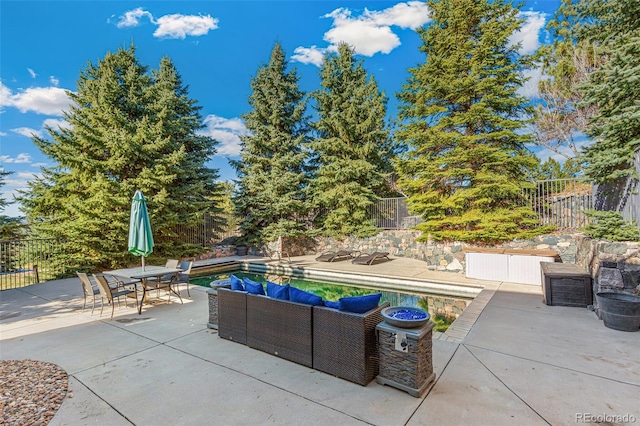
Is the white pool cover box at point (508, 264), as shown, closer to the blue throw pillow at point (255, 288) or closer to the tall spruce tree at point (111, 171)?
the blue throw pillow at point (255, 288)

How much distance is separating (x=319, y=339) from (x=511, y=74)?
33.2 ft

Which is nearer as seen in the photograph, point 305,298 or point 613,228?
point 305,298

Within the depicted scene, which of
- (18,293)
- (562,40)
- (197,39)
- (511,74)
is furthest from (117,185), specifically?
(562,40)

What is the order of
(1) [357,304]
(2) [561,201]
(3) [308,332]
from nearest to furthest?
(1) [357,304], (3) [308,332], (2) [561,201]

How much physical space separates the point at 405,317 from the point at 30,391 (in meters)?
3.63

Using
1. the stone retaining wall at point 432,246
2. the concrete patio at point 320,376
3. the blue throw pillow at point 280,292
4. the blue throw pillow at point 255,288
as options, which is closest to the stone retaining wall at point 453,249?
the stone retaining wall at point 432,246

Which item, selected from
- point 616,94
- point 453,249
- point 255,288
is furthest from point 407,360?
point 453,249

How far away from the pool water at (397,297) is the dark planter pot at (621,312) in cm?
215

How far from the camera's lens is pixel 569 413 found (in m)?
2.29

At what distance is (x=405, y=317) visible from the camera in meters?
2.73

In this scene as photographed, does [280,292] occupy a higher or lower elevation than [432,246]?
higher

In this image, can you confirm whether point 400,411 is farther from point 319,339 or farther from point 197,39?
point 197,39

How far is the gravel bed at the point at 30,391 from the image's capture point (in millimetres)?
2371

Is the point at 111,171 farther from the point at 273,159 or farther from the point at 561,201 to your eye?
the point at 561,201
